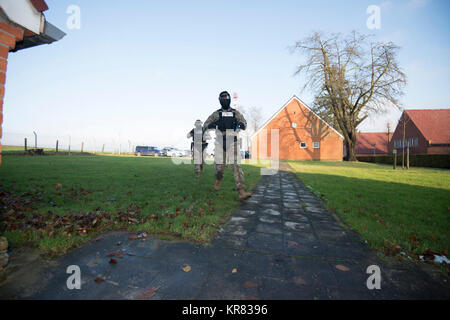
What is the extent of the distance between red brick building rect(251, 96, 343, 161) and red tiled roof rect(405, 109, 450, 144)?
14.3m

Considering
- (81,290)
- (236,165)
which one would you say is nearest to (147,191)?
(236,165)

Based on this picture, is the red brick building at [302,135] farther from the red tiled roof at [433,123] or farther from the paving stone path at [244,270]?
the paving stone path at [244,270]

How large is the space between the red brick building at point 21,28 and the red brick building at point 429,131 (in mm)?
36749

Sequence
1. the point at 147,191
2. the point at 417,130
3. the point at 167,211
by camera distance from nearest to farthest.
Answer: the point at 167,211, the point at 147,191, the point at 417,130

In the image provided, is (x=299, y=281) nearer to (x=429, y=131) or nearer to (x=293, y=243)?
(x=293, y=243)

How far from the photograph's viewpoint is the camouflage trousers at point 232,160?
4.78 meters

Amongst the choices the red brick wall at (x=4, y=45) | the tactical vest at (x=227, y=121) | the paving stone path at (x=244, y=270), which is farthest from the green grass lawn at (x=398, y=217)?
the red brick wall at (x=4, y=45)

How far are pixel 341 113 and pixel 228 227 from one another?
29.0 m

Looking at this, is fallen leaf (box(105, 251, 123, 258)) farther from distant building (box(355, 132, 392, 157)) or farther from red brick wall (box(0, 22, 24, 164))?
distant building (box(355, 132, 392, 157))

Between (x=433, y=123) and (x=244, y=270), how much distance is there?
1753 inches

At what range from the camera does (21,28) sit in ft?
7.43
